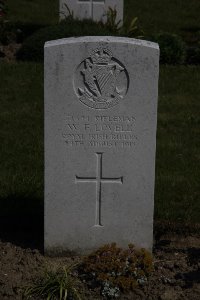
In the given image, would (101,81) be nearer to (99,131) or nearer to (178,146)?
(99,131)

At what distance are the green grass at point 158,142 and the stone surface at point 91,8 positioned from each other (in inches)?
90.4

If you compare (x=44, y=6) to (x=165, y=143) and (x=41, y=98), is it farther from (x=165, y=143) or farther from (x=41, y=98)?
(x=165, y=143)

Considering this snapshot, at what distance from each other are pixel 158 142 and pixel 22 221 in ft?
8.51

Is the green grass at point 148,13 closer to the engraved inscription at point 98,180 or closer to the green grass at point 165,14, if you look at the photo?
the green grass at point 165,14

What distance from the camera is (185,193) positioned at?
751cm

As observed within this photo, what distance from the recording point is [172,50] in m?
12.1

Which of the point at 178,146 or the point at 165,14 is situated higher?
the point at 165,14

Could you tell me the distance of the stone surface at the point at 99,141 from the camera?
5.70m

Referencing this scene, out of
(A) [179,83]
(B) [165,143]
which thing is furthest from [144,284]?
(A) [179,83]

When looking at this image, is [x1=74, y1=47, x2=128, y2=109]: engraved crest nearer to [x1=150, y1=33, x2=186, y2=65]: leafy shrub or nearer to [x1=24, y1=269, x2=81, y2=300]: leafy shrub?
[x1=24, y1=269, x2=81, y2=300]: leafy shrub

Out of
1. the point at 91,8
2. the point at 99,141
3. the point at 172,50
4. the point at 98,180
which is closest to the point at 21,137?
the point at 98,180

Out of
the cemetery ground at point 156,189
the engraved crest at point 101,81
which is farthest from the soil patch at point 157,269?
the engraved crest at point 101,81

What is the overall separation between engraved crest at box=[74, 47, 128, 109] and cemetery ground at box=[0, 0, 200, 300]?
1254mm

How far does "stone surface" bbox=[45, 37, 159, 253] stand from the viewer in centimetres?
570
